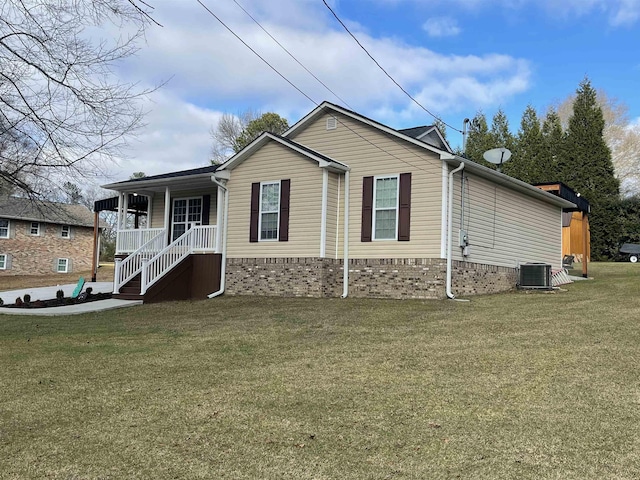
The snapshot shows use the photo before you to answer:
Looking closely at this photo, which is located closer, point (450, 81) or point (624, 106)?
point (450, 81)

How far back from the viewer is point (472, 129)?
3803cm

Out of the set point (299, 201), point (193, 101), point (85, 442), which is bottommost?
point (85, 442)

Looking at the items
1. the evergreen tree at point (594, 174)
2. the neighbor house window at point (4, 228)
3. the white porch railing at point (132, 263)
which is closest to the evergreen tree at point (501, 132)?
the evergreen tree at point (594, 174)

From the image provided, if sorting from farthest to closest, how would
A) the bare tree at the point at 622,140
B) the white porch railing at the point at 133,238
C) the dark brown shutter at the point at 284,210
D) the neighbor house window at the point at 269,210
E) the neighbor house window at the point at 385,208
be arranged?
the bare tree at the point at 622,140 < the white porch railing at the point at 133,238 < the neighbor house window at the point at 269,210 < the dark brown shutter at the point at 284,210 < the neighbor house window at the point at 385,208

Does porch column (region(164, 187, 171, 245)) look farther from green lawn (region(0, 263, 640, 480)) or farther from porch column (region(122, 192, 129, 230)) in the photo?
green lawn (region(0, 263, 640, 480))

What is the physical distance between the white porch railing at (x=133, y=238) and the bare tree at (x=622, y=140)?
1262 inches

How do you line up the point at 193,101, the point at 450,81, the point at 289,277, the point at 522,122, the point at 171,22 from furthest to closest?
the point at 522,122 → the point at 450,81 → the point at 289,277 → the point at 193,101 → the point at 171,22

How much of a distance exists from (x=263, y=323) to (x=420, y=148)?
5.93 m

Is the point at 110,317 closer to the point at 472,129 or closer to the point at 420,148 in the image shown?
the point at 420,148

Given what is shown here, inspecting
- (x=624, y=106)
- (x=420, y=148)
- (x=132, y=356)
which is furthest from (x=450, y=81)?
(x=624, y=106)

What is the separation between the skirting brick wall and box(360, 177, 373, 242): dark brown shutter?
0.63 meters

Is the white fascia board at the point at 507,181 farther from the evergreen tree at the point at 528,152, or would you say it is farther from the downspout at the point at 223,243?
the evergreen tree at the point at 528,152

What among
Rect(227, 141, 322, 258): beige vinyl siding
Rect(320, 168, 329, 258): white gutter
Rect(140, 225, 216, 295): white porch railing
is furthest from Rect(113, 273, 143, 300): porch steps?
Rect(320, 168, 329, 258): white gutter

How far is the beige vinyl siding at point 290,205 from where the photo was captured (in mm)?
13617
